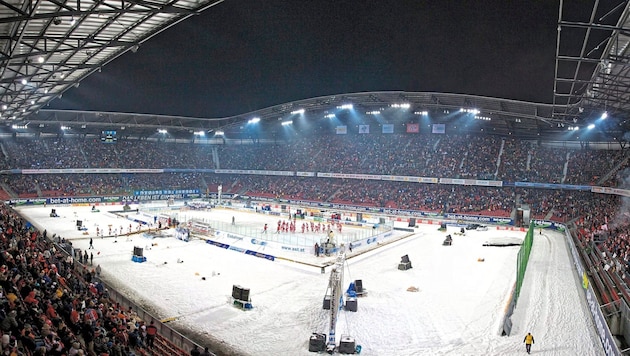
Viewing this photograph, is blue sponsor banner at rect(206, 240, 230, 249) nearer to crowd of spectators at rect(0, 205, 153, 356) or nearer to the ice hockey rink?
the ice hockey rink

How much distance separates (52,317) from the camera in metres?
11.1

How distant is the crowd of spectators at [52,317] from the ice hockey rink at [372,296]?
134 inches

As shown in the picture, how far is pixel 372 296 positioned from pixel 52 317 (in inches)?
559

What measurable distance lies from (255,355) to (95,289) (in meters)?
7.12

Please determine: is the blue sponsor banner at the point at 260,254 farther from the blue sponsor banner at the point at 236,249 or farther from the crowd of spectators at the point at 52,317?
the crowd of spectators at the point at 52,317

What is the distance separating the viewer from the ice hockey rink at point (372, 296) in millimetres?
15594

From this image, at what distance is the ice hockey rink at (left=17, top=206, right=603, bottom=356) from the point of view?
15.6 m

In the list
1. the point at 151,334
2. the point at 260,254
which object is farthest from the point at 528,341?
the point at 260,254

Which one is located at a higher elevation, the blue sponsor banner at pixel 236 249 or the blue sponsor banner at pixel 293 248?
the blue sponsor banner at pixel 293 248

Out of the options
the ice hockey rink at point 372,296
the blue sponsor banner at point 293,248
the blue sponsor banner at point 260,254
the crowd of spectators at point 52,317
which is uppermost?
the crowd of spectators at point 52,317

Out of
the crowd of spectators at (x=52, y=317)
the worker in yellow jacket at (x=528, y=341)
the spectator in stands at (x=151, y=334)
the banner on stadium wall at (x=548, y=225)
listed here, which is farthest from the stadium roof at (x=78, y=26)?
the banner on stadium wall at (x=548, y=225)

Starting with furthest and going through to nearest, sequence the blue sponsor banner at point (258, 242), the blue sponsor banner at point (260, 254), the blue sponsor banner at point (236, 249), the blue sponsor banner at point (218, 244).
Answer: the blue sponsor banner at point (218, 244)
the blue sponsor banner at point (258, 242)
the blue sponsor banner at point (236, 249)
the blue sponsor banner at point (260, 254)

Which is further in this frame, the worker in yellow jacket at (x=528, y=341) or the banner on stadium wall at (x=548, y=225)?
the banner on stadium wall at (x=548, y=225)

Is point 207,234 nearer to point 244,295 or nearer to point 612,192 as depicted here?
point 244,295
